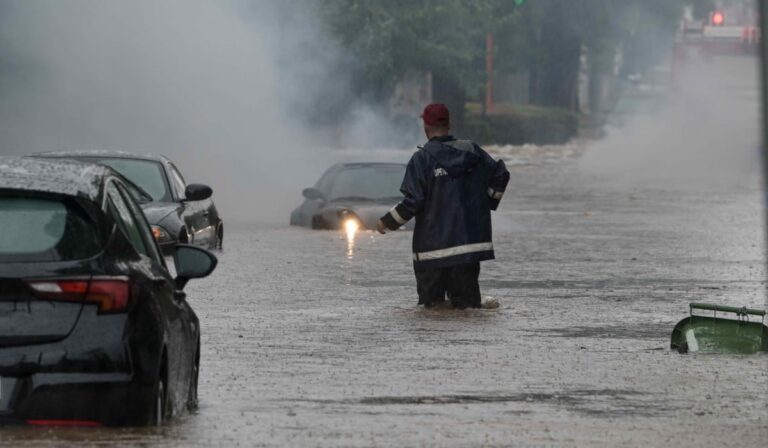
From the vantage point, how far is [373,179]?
26000mm

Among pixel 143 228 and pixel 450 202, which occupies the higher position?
pixel 143 228

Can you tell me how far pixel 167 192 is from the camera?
1966cm

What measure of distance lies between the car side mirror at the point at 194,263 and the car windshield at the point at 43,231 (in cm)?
107

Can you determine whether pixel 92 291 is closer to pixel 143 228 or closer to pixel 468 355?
pixel 143 228

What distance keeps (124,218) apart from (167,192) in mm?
11590

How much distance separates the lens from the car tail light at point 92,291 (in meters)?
7.33

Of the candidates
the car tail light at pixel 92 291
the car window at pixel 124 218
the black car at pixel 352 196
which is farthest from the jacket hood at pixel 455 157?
the black car at pixel 352 196

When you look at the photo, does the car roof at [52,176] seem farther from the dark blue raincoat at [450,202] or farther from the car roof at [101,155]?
the car roof at [101,155]

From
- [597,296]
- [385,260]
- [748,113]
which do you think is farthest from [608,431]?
[748,113]

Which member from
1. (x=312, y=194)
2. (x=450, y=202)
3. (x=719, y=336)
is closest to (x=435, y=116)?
(x=450, y=202)

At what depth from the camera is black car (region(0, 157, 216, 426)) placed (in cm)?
733

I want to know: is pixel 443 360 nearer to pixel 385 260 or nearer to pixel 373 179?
pixel 385 260

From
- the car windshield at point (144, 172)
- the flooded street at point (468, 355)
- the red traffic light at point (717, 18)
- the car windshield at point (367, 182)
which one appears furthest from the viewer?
the red traffic light at point (717, 18)

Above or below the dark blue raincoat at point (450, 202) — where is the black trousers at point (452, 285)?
below
